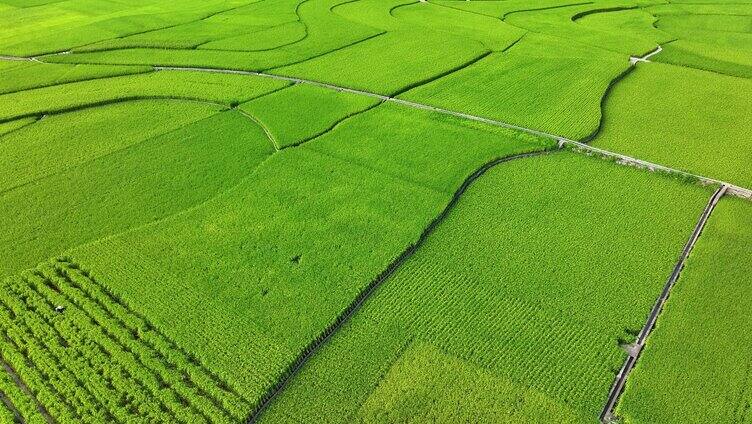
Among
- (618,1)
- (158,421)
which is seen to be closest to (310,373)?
(158,421)

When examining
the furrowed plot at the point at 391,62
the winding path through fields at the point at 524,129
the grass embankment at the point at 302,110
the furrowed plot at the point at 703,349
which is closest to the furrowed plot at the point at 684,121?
the winding path through fields at the point at 524,129

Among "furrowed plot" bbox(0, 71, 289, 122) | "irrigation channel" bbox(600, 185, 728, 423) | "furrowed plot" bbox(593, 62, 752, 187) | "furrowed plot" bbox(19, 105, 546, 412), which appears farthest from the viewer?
A: "furrowed plot" bbox(0, 71, 289, 122)

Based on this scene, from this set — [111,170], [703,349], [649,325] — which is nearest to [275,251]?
[111,170]

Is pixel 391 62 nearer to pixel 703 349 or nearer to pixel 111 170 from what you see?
pixel 111 170

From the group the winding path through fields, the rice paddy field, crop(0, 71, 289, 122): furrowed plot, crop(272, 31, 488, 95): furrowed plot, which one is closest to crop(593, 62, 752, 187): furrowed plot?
the rice paddy field

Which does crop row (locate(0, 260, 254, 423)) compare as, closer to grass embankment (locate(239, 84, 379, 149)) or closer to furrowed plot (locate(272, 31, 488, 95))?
grass embankment (locate(239, 84, 379, 149))

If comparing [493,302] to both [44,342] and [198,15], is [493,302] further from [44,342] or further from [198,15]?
[198,15]

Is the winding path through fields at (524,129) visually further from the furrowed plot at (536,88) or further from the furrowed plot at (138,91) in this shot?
the furrowed plot at (138,91)
